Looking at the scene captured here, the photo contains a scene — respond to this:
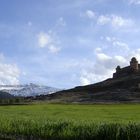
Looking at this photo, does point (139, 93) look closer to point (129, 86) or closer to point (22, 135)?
point (129, 86)

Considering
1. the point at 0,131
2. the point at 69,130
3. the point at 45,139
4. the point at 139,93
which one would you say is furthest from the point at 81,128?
the point at 139,93

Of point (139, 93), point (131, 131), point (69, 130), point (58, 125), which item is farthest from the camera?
point (139, 93)

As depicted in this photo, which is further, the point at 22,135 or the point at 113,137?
the point at 22,135

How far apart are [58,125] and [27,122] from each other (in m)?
4.00

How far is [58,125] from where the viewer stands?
35.0 meters

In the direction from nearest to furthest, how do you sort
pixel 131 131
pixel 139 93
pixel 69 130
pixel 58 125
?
1. pixel 131 131
2. pixel 69 130
3. pixel 58 125
4. pixel 139 93

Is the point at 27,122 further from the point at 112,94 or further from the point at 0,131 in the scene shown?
the point at 112,94

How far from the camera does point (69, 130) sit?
32.6 meters

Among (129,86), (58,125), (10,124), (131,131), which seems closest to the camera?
(131,131)

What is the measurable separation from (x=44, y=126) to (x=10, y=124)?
3770 mm

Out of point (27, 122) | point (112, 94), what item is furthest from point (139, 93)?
point (27, 122)

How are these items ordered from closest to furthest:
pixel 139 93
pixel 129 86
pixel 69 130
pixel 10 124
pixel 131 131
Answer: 1. pixel 131 131
2. pixel 69 130
3. pixel 10 124
4. pixel 139 93
5. pixel 129 86

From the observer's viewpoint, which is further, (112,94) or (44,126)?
(112,94)

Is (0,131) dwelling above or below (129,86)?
below
